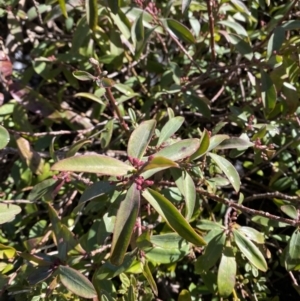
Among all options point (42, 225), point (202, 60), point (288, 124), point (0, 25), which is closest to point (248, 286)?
point (288, 124)

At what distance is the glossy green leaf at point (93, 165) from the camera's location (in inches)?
36.6

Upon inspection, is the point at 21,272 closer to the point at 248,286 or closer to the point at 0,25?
the point at 248,286

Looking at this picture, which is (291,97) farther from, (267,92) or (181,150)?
(181,150)

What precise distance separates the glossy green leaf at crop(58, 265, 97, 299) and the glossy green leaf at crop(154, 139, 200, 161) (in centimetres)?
36

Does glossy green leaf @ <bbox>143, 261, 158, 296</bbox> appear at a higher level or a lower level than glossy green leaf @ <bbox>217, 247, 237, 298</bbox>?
higher

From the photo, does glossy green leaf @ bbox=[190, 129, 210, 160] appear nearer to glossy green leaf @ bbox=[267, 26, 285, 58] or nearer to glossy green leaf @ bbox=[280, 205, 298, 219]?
glossy green leaf @ bbox=[280, 205, 298, 219]

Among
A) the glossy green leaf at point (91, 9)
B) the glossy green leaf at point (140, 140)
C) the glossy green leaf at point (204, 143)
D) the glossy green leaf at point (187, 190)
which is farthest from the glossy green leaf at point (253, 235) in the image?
the glossy green leaf at point (91, 9)

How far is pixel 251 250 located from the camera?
4.45 ft

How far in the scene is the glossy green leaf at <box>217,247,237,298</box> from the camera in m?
1.38

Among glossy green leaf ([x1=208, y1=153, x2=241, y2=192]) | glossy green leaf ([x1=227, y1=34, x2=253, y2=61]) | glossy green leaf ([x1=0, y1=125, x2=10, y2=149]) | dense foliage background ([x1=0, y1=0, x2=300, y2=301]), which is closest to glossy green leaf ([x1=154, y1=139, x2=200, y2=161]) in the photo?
dense foliage background ([x1=0, y1=0, x2=300, y2=301])

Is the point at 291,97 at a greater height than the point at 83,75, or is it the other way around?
the point at 83,75

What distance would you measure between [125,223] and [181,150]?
210mm

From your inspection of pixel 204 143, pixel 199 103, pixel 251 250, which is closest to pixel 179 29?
pixel 199 103

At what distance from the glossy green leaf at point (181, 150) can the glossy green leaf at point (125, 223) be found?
122 mm
